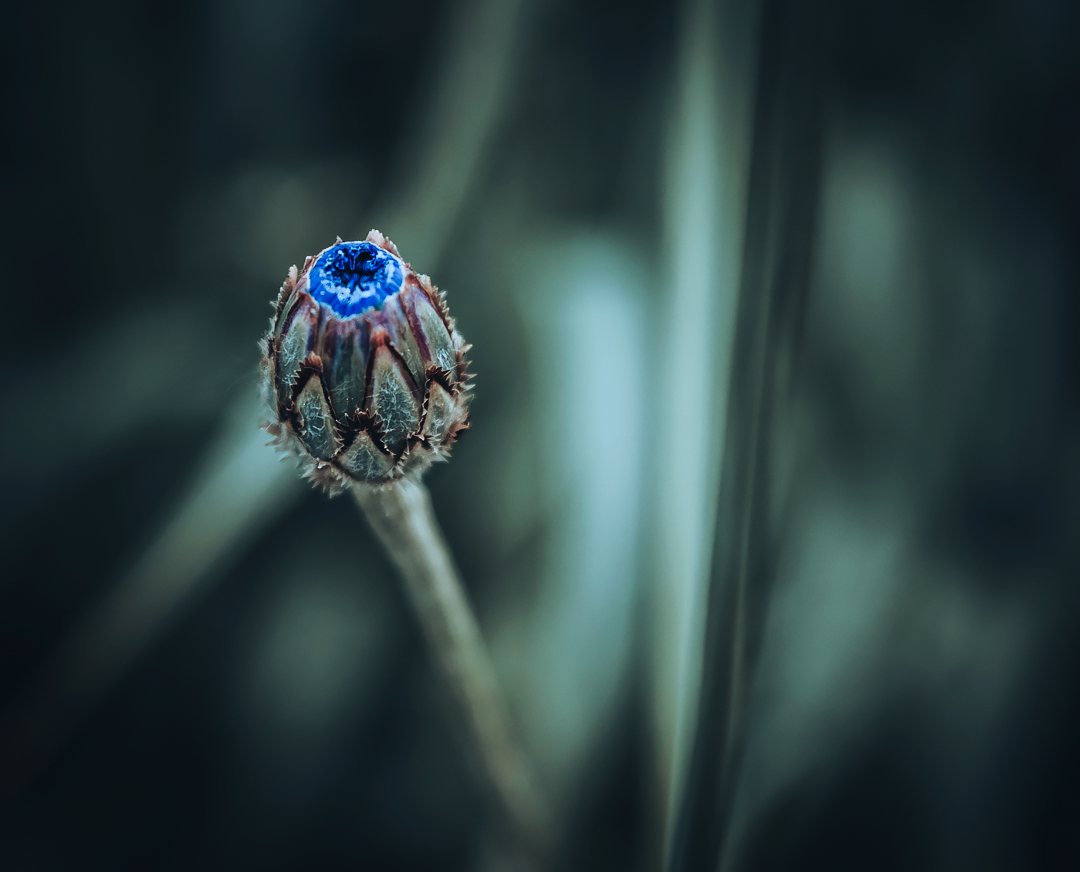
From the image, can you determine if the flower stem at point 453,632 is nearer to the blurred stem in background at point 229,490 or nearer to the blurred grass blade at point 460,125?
the blurred stem in background at point 229,490

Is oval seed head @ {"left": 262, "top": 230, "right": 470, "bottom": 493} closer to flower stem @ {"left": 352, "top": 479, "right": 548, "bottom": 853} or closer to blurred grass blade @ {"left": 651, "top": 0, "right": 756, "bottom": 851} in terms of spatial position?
flower stem @ {"left": 352, "top": 479, "right": 548, "bottom": 853}

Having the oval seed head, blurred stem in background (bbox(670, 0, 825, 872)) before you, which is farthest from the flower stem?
blurred stem in background (bbox(670, 0, 825, 872))

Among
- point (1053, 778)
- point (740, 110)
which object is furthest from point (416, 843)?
point (740, 110)

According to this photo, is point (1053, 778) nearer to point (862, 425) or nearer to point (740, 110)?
point (862, 425)

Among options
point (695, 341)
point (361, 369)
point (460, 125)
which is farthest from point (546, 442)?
point (361, 369)

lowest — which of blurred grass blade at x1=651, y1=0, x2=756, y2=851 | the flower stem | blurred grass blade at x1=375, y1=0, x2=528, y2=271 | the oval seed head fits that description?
the flower stem
